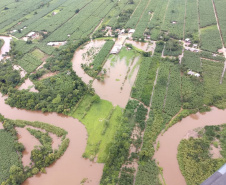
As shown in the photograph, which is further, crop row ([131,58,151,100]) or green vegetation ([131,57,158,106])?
crop row ([131,58,151,100])

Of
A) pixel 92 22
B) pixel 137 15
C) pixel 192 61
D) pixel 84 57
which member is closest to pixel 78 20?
pixel 92 22

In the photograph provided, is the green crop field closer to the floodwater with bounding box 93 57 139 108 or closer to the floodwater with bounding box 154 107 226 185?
the floodwater with bounding box 93 57 139 108

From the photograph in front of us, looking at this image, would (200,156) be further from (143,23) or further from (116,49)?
(143,23)

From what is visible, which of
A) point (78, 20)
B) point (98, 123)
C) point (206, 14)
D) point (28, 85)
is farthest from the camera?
point (78, 20)

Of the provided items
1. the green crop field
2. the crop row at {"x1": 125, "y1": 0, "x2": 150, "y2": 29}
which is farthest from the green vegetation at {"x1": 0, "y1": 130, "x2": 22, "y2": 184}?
the crop row at {"x1": 125, "y1": 0, "x2": 150, "y2": 29}

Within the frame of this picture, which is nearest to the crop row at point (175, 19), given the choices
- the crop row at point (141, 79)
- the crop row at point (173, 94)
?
the crop row at point (141, 79)

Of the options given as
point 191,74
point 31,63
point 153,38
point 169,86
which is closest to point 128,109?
point 169,86

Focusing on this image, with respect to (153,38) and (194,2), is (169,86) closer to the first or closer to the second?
(153,38)
